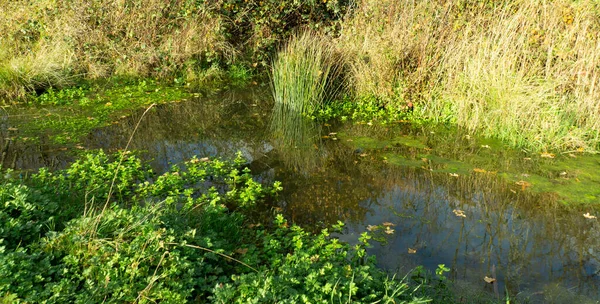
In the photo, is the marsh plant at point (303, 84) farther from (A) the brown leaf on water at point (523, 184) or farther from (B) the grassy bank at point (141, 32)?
(A) the brown leaf on water at point (523, 184)

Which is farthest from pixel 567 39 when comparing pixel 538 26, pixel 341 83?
pixel 341 83

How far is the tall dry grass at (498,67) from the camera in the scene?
7465mm

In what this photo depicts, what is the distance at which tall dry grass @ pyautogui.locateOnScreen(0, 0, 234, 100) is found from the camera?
1129 centimetres

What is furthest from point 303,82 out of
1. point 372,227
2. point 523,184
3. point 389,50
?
point 372,227

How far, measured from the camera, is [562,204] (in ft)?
19.0

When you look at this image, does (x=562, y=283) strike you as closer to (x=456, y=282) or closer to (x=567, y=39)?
(x=456, y=282)

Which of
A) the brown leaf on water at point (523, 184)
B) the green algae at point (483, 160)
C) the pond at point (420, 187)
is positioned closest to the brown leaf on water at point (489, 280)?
the pond at point (420, 187)

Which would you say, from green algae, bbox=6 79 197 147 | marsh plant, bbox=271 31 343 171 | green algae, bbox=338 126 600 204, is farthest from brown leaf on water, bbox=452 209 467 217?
green algae, bbox=6 79 197 147

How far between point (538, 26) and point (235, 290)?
6543mm

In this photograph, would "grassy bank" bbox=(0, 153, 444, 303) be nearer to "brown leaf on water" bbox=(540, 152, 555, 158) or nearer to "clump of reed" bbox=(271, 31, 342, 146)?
"brown leaf on water" bbox=(540, 152, 555, 158)

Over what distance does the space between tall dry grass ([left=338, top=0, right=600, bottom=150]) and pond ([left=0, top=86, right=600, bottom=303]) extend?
421mm

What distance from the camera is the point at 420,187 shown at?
6.32 metres

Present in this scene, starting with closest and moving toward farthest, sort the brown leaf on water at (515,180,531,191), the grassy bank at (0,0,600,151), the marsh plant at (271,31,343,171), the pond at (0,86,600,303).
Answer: the pond at (0,86,600,303)
the brown leaf on water at (515,180,531,191)
the grassy bank at (0,0,600,151)
the marsh plant at (271,31,343,171)

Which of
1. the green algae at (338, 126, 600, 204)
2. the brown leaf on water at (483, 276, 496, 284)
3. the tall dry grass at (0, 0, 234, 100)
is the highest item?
the tall dry grass at (0, 0, 234, 100)
